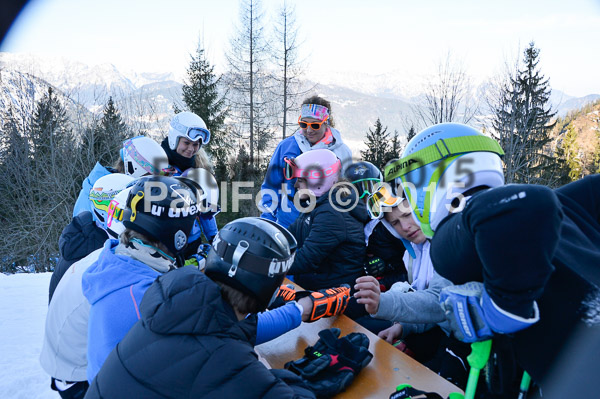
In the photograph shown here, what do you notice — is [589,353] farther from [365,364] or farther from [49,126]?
[49,126]

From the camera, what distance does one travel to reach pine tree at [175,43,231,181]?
24.1m

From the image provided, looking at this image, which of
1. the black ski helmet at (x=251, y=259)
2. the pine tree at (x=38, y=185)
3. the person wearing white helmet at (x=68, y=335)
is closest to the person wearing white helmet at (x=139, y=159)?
the person wearing white helmet at (x=68, y=335)

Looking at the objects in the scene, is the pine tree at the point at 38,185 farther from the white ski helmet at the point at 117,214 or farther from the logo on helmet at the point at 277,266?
the logo on helmet at the point at 277,266

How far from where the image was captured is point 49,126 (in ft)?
52.6

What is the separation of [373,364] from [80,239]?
215 centimetres

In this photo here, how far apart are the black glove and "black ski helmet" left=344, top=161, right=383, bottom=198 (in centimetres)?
67

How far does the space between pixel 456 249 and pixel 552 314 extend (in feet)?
0.89

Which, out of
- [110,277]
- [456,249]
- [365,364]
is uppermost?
[456,249]

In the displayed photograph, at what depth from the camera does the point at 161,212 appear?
201cm

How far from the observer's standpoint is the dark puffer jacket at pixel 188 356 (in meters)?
1.22

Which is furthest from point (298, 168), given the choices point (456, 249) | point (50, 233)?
point (50, 233)

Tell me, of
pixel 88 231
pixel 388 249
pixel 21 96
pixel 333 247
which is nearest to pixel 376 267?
pixel 388 249

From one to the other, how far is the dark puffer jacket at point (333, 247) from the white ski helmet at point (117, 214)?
1468mm

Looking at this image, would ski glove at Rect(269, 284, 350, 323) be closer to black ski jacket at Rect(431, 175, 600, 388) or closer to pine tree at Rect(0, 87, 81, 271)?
black ski jacket at Rect(431, 175, 600, 388)
